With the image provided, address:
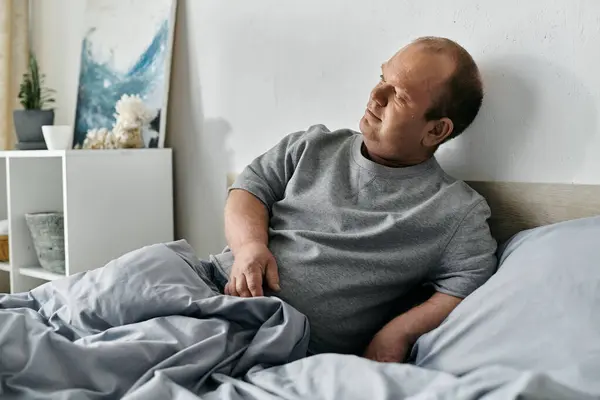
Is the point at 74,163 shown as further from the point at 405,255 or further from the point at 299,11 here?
the point at 405,255

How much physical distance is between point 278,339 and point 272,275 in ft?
0.66

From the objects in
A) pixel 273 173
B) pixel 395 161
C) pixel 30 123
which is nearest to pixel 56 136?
pixel 30 123

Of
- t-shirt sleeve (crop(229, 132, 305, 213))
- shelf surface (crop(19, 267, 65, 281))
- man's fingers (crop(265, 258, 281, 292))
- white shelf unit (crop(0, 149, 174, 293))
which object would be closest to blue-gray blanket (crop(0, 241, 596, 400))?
man's fingers (crop(265, 258, 281, 292))

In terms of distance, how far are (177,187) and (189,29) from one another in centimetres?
47

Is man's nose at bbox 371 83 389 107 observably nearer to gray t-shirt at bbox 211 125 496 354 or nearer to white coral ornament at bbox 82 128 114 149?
gray t-shirt at bbox 211 125 496 354

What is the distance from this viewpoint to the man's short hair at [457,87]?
50.8 inches

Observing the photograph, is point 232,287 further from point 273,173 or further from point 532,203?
point 532,203

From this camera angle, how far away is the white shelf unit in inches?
76.9

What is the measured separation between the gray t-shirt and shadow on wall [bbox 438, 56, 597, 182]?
0.30ft

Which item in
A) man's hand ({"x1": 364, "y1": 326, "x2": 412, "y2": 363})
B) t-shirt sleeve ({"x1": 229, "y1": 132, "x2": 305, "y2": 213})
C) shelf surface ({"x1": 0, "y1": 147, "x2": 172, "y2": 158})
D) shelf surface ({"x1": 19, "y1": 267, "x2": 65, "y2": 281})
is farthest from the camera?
shelf surface ({"x1": 19, "y1": 267, "x2": 65, "y2": 281})

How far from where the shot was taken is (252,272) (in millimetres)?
1249

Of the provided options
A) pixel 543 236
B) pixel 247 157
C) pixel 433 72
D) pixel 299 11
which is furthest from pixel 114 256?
pixel 543 236

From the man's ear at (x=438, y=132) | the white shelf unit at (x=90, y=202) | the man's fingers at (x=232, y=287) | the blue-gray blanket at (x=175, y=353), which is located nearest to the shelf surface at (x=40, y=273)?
the white shelf unit at (x=90, y=202)

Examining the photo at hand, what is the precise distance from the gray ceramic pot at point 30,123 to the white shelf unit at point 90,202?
14 centimetres
